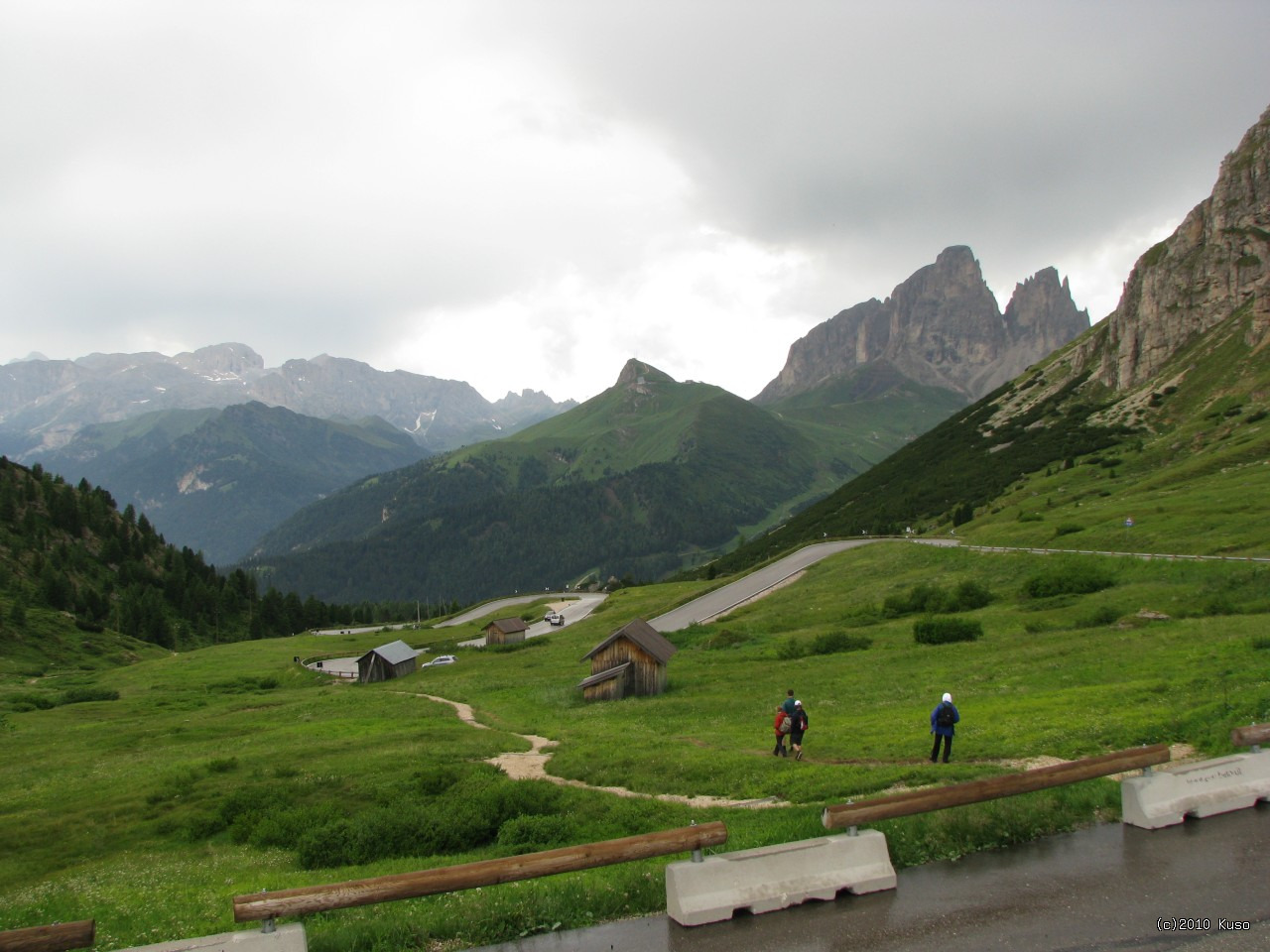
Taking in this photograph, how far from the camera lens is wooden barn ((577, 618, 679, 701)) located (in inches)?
1988

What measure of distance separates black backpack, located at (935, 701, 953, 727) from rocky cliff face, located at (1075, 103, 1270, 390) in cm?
14515

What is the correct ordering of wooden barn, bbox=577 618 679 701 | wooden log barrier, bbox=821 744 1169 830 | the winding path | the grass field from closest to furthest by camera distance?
wooden log barrier, bbox=821 744 1169 830 < the grass field < the winding path < wooden barn, bbox=577 618 679 701

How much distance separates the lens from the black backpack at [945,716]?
20859 millimetres

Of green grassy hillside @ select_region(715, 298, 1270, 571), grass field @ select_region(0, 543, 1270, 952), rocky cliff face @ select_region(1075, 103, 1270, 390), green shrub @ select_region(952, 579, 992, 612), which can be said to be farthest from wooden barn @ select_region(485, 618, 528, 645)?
rocky cliff face @ select_region(1075, 103, 1270, 390)

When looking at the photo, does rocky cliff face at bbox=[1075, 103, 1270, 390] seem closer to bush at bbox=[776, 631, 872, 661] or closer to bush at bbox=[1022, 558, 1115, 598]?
bush at bbox=[1022, 558, 1115, 598]

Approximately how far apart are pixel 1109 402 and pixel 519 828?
509 ft

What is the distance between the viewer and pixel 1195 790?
1321 centimetres

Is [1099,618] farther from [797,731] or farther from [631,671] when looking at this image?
[631,671]

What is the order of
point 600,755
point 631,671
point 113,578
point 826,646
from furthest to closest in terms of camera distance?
point 113,578, point 826,646, point 631,671, point 600,755

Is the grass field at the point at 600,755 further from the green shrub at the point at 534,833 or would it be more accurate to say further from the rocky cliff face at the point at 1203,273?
the rocky cliff face at the point at 1203,273

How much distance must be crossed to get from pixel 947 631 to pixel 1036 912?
39.7 meters

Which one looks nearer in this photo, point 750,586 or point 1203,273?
point 750,586

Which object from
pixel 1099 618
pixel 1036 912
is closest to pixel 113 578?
pixel 1099 618

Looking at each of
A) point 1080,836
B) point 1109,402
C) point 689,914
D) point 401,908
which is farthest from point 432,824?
point 1109,402
